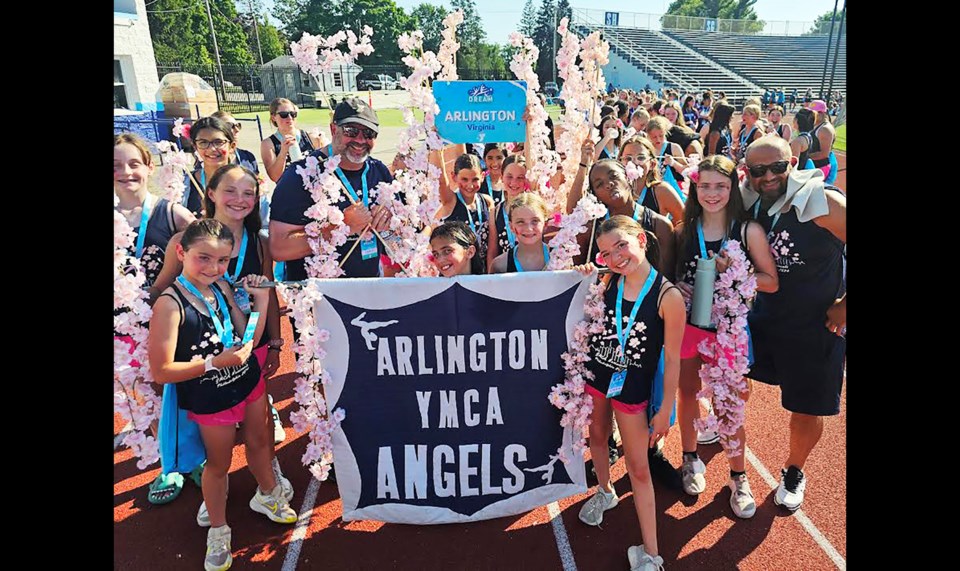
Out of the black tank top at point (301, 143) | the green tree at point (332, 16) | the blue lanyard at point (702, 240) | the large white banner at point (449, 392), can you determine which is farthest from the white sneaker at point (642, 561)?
the green tree at point (332, 16)

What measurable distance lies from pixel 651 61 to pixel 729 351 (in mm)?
51114

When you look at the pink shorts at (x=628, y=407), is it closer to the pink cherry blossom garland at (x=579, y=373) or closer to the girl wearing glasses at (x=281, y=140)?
the pink cherry blossom garland at (x=579, y=373)

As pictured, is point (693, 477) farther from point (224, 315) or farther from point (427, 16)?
point (427, 16)

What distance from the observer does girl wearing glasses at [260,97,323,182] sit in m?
6.33

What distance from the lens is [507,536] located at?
3500mm

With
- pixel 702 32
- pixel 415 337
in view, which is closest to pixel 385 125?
pixel 415 337

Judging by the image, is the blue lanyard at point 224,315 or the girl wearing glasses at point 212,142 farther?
the girl wearing glasses at point 212,142

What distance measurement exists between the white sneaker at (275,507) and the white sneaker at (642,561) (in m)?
2.17

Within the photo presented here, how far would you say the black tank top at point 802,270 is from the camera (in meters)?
3.19

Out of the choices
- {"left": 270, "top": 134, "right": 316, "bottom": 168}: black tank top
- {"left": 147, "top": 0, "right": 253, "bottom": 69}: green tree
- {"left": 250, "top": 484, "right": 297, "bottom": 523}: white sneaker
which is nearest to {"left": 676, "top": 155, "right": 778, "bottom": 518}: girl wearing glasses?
{"left": 250, "top": 484, "right": 297, "bottom": 523}: white sneaker

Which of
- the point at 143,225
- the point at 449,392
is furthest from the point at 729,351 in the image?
the point at 143,225

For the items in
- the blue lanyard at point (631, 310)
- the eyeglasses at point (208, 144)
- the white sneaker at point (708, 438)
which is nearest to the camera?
the blue lanyard at point (631, 310)

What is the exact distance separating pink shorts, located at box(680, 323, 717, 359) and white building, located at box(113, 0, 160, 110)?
33820 millimetres
